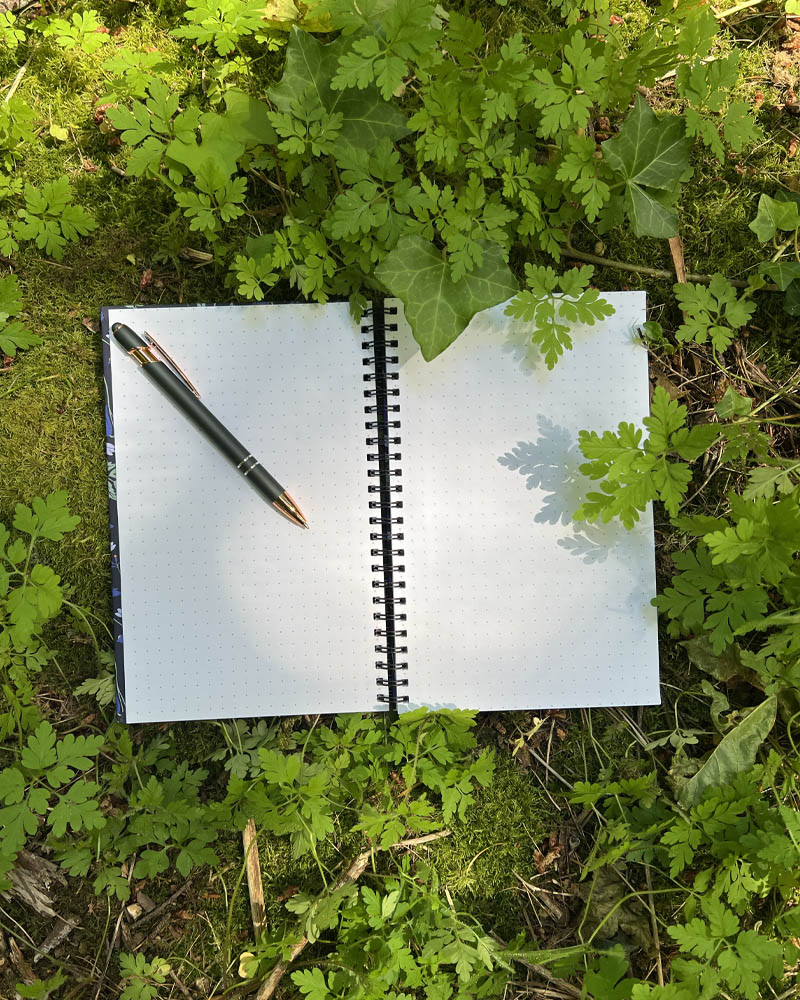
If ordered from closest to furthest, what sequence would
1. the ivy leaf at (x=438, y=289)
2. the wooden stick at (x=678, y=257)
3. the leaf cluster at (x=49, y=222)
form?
the ivy leaf at (x=438, y=289), the leaf cluster at (x=49, y=222), the wooden stick at (x=678, y=257)

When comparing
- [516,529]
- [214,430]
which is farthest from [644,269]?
[214,430]

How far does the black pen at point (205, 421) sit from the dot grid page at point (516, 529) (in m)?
0.38

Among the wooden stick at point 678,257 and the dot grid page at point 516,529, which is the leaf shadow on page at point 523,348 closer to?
the dot grid page at point 516,529

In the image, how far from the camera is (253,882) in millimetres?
2260

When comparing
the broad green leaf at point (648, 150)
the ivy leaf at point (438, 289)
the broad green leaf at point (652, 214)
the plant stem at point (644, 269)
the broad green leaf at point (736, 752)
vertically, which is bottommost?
the broad green leaf at point (736, 752)

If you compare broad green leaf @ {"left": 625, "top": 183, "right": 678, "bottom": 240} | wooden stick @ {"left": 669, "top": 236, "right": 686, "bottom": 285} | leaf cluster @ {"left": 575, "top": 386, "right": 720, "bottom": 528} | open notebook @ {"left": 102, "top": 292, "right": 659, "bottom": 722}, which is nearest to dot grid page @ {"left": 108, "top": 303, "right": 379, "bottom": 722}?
open notebook @ {"left": 102, "top": 292, "right": 659, "bottom": 722}

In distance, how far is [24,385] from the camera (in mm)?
2279

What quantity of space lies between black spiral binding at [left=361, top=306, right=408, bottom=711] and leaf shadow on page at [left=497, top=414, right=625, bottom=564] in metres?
0.35

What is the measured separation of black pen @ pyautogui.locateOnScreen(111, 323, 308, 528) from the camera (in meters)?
2.19

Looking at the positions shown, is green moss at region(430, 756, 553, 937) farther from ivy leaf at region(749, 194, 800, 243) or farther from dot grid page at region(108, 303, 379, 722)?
ivy leaf at region(749, 194, 800, 243)

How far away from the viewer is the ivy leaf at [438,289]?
204 centimetres

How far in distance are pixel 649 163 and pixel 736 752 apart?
179 centimetres

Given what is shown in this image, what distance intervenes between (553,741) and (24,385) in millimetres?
2009

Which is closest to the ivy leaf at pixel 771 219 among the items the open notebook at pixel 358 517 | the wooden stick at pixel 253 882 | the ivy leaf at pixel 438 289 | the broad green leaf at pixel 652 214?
the broad green leaf at pixel 652 214
